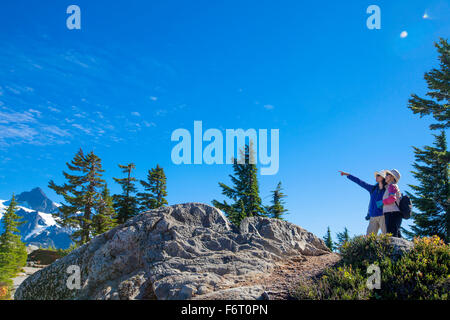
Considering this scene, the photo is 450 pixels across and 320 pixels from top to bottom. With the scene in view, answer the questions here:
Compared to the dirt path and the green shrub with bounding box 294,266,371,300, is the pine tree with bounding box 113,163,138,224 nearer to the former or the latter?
the dirt path

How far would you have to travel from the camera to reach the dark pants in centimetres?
753

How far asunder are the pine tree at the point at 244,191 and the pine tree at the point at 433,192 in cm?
1232

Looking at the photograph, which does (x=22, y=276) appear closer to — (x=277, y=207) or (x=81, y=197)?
(x=81, y=197)

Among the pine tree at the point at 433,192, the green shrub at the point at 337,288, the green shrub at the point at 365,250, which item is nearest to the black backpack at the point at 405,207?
the green shrub at the point at 365,250

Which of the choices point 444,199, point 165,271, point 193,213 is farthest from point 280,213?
point 165,271

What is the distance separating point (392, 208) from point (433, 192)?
14656 millimetres

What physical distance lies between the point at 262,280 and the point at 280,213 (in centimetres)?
2152

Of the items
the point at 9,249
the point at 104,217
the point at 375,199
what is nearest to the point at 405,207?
the point at 375,199

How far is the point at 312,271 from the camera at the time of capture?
6.98 metres

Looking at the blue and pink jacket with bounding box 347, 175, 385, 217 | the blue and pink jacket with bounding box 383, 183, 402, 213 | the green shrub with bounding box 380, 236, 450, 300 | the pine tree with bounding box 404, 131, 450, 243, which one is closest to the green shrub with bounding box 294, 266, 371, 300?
the green shrub with bounding box 380, 236, 450, 300

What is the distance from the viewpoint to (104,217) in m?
23.9

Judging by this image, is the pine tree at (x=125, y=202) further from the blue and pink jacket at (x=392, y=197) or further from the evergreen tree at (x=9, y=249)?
the blue and pink jacket at (x=392, y=197)

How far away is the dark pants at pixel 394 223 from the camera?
753 centimetres

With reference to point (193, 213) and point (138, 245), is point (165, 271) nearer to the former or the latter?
point (138, 245)
